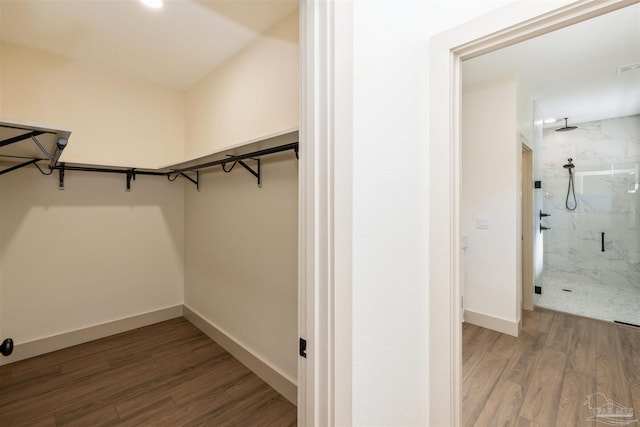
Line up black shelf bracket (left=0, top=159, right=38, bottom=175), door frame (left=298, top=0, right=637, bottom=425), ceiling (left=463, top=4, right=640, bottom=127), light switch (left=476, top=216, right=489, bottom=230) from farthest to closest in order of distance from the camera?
light switch (left=476, top=216, right=489, bottom=230)
ceiling (left=463, top=4, right=640, bottom=127)
black shelf bracket (left=0, top=159, right=38, bottom=175)
door frame (left=298, top=0, right=637, bottom=425)

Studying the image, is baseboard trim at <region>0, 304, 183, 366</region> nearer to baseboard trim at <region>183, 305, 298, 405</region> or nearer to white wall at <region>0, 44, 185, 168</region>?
baseboard trim at <region>183, 305, 298, 405</region>

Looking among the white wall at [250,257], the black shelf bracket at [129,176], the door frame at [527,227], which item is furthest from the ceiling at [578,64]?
the black shelf bracket at [129,176]

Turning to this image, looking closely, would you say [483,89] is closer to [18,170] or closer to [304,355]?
[304,355]

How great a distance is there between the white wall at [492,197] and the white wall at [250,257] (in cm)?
186

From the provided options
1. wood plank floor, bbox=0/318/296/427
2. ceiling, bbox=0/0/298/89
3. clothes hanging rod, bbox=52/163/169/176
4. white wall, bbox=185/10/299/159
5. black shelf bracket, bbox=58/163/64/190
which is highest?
ceiling, bbox=0/0/298/89

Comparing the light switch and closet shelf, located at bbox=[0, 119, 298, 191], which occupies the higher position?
closet shelf, located at bbox=[0, 119, 298, 191]

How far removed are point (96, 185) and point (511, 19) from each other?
3.19 m

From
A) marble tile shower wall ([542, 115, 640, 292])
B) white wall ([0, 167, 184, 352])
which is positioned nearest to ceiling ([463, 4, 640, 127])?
marble tile shower wall ([542, 115, 640, 292])

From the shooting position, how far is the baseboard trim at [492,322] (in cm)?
276

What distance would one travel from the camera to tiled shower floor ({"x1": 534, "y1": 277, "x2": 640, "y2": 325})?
10.9 feet

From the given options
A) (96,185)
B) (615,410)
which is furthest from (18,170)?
(615,410)

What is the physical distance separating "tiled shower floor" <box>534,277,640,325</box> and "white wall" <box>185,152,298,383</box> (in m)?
3.47

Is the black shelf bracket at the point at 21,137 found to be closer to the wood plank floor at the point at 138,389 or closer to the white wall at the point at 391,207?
the white wall at the point at 391,207

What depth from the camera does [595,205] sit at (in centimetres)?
451
